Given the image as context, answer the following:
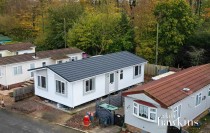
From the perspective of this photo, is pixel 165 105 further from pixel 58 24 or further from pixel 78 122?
pixel 58 24

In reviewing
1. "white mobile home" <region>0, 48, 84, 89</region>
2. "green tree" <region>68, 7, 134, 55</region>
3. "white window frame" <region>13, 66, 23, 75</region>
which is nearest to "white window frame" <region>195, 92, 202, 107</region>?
"white mobile home" <region>0, 48, 84, 89</region>

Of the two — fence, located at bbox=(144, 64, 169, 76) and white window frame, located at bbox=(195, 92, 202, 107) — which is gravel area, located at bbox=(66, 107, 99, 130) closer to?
white window frame, located at bbox=(195, 92, 202, 107)

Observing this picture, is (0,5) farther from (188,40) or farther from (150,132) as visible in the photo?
(150,132)

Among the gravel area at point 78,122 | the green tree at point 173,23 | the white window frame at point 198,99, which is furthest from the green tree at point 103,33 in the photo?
the white window frame at point 198,99

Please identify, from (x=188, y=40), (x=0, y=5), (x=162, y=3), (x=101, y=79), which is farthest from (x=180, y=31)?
(x=0, y=5)

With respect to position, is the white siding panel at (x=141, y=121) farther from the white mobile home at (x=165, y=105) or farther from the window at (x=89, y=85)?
the window at (x=89, y=85)
